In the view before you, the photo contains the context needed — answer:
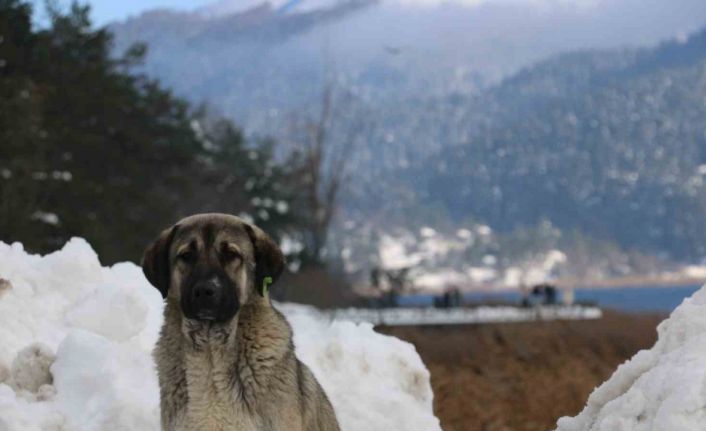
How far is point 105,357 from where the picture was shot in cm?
866

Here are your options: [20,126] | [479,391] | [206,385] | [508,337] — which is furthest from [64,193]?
[206,385]

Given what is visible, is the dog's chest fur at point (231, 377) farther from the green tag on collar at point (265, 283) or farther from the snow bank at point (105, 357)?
the snow bank at point (105, 357)

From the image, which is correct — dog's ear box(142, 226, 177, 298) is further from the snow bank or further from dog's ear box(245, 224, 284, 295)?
the snow bank

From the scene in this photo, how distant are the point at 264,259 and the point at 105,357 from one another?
300cm

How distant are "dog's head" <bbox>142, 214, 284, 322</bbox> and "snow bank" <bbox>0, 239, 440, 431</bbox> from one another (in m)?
2.24

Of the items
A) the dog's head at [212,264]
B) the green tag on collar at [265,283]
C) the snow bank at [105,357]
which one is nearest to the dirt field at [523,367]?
the snow bank at [105,357]

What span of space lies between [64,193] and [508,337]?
15978mm

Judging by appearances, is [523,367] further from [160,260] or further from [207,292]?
[207,292]

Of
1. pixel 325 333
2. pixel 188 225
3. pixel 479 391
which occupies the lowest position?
pixel 479 391

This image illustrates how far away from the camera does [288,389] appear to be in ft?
20.4

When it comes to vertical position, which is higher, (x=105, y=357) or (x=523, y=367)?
(x=105, y=357)

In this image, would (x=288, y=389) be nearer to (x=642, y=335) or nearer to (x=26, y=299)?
(x=26, y=299)

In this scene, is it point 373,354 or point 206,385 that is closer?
point 206,385

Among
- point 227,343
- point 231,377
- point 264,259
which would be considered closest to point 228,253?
point 264,259
